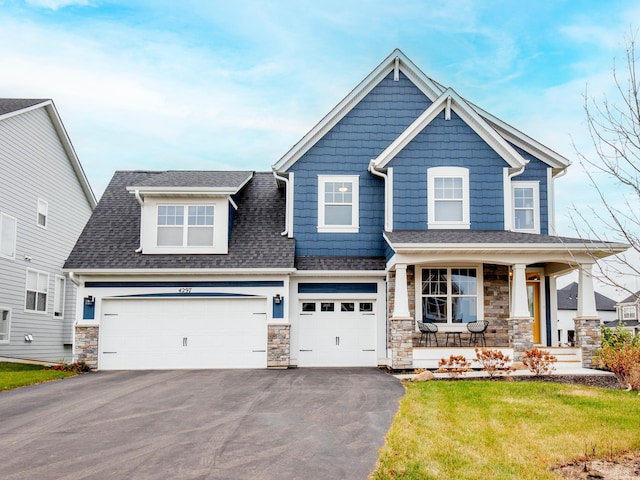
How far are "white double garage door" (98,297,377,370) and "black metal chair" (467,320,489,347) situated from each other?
9.49 feet

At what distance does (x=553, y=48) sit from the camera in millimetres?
12297

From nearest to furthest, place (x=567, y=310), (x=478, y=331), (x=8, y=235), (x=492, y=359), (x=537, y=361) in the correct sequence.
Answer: (x=537, y=361) → (x=492, y=359) → (x=478, y=331) → (x=8, y=235) → (x=567, y=310)

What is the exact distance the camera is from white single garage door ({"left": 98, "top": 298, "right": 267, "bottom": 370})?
1836cm

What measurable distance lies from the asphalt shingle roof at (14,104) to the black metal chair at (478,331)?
16.5 meters

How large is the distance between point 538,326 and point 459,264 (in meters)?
3.30

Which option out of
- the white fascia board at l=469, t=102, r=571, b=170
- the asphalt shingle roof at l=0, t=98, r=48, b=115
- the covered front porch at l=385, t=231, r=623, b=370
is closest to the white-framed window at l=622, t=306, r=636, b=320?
the white fascia board at l=469, t=102, r=571, b=170

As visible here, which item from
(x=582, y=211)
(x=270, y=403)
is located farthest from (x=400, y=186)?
(x=582, y=211)

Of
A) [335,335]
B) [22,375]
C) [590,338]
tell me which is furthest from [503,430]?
[22,375]

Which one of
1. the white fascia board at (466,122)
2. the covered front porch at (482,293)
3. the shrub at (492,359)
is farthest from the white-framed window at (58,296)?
the shrub at (492,359)

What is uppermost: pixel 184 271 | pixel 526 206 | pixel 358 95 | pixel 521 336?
pixel 358 95

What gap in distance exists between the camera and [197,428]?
965cm

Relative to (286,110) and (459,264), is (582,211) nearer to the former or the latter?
(459,264)

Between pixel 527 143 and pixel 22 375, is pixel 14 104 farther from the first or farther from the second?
pixel 527 143

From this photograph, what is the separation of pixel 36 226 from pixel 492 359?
17145mm
